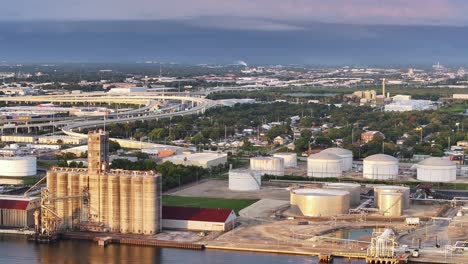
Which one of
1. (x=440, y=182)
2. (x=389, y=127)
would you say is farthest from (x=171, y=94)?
(x=440, y=182)

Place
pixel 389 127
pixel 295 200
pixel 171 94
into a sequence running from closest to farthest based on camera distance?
pixel 295 200, pixel 389 127, pixel 171 94

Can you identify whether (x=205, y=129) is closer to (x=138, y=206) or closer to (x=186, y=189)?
(x=186, y=189)

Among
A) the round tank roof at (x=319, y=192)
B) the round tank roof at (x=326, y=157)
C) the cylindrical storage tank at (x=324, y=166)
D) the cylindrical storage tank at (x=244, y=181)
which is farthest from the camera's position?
the round tank roof at (x=326, y=157)

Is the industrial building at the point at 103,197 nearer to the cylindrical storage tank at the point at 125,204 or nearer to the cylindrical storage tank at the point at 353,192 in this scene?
the cylindrical storage tank at the point at 125,204

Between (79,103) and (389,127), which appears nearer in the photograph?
(389,127)

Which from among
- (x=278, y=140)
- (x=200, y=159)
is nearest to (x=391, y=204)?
(x=200, y=159)

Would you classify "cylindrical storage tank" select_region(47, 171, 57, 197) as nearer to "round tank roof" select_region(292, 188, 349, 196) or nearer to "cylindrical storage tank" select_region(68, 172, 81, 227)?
"cylindrical storage tank" select_region(68, 172, 81, 227)

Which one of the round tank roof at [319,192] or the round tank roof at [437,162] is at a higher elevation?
the round tank roof at [437,162]

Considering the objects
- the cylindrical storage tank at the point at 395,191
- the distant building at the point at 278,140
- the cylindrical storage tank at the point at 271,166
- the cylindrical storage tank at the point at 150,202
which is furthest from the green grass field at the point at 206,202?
the distant building at the point at 278,140
